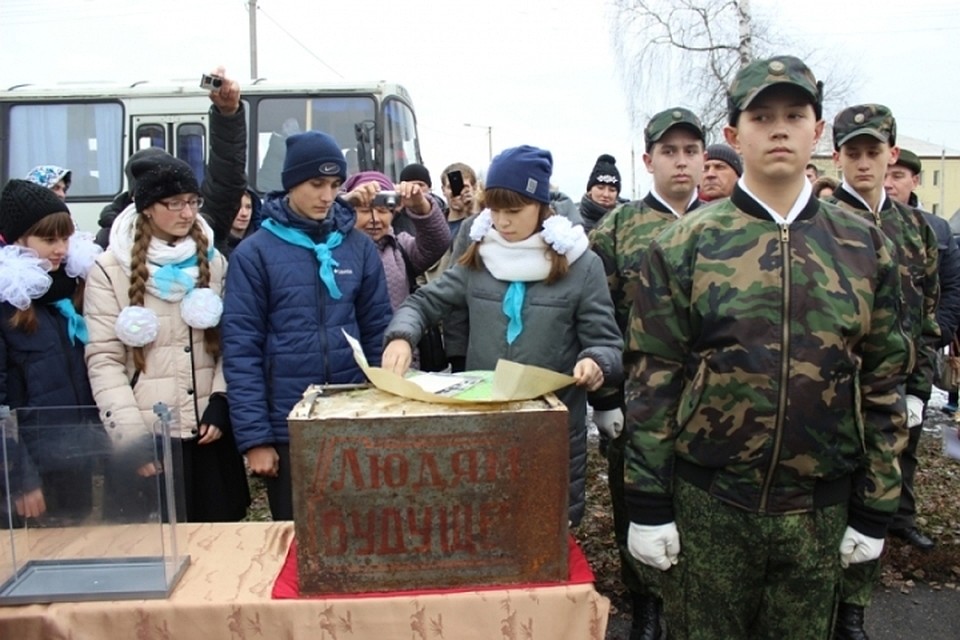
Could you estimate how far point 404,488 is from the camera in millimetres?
1771

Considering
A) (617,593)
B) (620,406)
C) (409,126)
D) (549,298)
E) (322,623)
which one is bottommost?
(617,593)

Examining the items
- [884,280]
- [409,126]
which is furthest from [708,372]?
[409,126]

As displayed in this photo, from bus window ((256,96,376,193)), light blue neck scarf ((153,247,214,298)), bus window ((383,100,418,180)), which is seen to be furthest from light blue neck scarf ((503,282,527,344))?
bus window ((256,96,376,193))

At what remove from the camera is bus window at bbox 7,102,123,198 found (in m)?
8.92

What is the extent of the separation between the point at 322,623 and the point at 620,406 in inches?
55.9

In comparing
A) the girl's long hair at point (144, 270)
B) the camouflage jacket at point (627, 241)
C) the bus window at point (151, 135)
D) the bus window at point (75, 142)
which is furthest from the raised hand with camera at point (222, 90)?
the bus window at point (75, 142)

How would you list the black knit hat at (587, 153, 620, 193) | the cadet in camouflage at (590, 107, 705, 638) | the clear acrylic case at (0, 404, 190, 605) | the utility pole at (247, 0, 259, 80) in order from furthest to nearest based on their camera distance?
the utility pole at (247, 0, 259, 80) < the black knit hat at (587, 153, 620, 193) < the cadet in camouflage at (590, 107, 705, 638) < the clear acrylic case at (0, 404, 190, 605)

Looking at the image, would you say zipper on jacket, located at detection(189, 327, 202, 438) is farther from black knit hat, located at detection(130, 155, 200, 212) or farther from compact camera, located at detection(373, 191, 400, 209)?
compact camera, located at detection(373, 191, 400, 209)

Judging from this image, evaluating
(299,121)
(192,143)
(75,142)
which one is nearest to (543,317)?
(299,121)

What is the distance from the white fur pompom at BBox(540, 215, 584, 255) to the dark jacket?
9.17 ft

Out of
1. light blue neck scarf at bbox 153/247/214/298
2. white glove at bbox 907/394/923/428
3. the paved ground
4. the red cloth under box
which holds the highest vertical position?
light blue neck scarf at bbox 153/247/214/298

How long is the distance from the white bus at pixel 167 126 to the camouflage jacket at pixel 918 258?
5.80 meters

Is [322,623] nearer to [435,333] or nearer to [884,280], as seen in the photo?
[884,280]

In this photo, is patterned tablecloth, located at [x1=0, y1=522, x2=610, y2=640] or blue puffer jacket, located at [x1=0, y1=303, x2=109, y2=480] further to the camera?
blue puffer jacket, located at [x1=0, y1=303, x2=109, y2=480]
